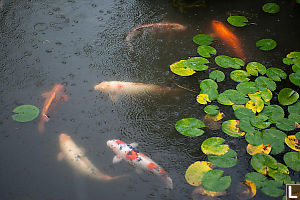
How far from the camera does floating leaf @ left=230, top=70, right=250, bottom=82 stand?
3.03m

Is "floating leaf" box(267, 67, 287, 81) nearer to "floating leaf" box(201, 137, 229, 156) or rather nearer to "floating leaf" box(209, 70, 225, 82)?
"floating leaf" box(209, 70, 225, 82)

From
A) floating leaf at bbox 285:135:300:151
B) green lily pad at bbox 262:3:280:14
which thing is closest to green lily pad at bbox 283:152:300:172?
floating leaf at bbox 285:135:300:151

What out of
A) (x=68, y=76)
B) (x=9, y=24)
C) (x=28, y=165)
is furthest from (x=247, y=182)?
(x=9, y=24)

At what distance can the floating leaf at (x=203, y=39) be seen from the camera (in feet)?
11.4

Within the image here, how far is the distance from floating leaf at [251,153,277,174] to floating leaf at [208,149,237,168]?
0.15 metres

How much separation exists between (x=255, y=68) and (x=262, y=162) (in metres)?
1.12

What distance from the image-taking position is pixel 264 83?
297 centimetres

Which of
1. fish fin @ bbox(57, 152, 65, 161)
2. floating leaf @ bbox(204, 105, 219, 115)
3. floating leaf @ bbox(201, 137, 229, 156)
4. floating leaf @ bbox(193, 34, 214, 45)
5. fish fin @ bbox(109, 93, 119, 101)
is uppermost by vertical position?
floating leaf @ bbox(193, 34, 214, 45)

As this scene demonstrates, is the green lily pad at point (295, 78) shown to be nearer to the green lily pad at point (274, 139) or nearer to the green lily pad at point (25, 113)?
the green lily pad at point (274, 139)

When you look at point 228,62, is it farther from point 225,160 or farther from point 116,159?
point 116,159

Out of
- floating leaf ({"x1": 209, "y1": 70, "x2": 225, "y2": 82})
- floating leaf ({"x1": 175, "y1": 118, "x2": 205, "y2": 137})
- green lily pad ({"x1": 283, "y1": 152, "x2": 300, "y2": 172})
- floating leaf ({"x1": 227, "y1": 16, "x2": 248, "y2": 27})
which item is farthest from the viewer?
floating leaf ({"x1": 227, "y1": 16, "x2": 248, "y2": 27})

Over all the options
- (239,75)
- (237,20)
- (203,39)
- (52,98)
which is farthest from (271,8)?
(52,98)

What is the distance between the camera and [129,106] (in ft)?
9.53

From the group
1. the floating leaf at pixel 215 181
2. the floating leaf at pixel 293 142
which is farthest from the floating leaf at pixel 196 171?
the floating leaf at pixel 293 142
